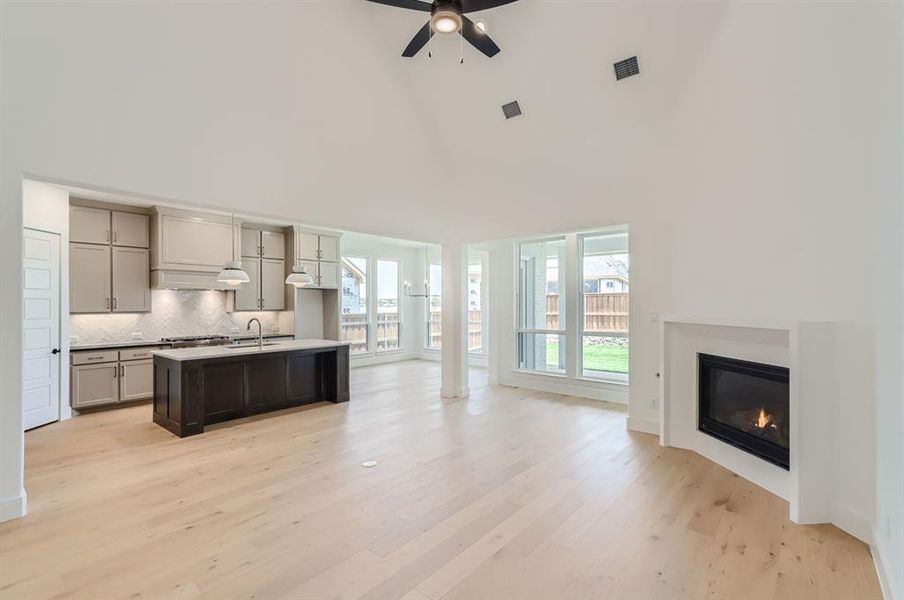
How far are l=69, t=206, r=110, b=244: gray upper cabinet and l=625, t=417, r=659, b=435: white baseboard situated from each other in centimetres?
732

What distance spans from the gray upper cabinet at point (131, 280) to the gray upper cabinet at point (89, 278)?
9 centimetres

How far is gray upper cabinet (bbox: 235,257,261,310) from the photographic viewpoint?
7090mm

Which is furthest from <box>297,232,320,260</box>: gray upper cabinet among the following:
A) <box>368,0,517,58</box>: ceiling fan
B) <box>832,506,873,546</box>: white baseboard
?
<box>832,506,873,546</box>: white baseboard

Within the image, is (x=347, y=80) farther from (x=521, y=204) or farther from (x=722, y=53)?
(x=722, y=53)

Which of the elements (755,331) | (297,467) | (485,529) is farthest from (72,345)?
(755,331)

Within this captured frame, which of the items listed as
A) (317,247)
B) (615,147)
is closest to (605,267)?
(615,147)

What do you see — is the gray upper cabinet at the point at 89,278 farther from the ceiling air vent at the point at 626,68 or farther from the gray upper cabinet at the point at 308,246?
the ceiling air vent at the point at 626,68

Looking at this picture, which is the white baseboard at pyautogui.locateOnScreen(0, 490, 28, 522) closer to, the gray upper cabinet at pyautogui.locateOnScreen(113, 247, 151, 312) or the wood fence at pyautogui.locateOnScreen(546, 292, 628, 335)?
the gray upper cabinet at pyautogui.locateOnScreen(113, 247, 151, 312)

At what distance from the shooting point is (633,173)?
458 centimetres

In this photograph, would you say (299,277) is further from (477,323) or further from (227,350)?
(477,323)

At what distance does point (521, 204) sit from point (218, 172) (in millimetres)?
3580

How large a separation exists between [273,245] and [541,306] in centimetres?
488

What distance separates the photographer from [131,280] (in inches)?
238

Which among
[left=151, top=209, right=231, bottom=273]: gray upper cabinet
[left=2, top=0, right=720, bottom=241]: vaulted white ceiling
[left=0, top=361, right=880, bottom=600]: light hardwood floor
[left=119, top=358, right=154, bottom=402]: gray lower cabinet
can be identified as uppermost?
[left=2, top=0, right=720, bottom=241]: vaulted white ceiling
